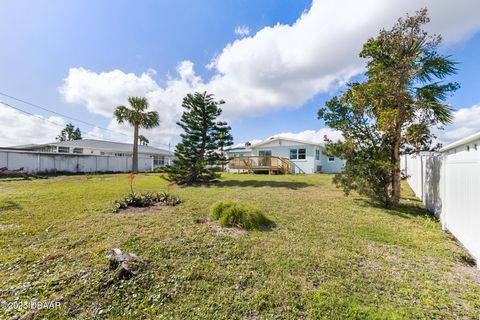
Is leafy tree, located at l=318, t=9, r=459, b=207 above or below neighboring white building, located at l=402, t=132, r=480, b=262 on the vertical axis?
above

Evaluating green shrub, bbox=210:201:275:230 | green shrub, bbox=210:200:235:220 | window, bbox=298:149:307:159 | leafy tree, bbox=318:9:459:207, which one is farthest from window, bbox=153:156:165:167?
leafy tree, bbox=318:9:459:207

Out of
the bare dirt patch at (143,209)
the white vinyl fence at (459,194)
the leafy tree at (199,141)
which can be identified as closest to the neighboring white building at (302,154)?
the leafy tree at (199,141)

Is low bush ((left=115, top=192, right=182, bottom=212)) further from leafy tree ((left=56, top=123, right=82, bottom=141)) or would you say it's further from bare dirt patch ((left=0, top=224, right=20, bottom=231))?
leafy tree ((left=56, top=123, right=82, bottom=141))

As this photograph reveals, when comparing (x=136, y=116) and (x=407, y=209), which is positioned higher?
(x=136, y=116)

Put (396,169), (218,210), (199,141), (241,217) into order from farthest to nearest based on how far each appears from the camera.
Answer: (199,141) < (396,169) < (218,210) < (241,217)

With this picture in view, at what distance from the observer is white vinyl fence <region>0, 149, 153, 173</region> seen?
15666 mm

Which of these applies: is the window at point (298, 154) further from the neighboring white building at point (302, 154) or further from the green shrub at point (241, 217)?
the green shrub at point (241, 217)

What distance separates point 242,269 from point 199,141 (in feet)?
30.9

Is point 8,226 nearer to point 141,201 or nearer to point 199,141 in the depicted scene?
point 141,201

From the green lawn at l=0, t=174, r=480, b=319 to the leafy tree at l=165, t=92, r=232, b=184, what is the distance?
6584 millimetres

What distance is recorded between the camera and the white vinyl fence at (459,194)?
3.03 m

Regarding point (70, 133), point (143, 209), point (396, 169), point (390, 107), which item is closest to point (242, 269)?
point (143, 209)

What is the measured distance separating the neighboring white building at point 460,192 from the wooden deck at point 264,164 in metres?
13.2

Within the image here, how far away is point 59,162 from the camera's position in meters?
17.8
